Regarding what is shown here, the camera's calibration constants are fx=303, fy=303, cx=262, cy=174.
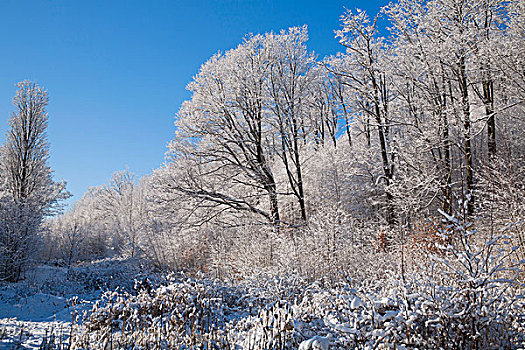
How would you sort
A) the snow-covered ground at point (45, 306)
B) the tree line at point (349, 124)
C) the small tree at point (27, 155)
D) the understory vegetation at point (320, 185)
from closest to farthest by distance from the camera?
the snow-covered ground at point (45, 306) → the understory vegetation at point (320, 185) → the tree line at point (349, 124) → the small tree at point (27, 155)

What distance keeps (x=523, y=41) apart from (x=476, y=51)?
1.13 metres

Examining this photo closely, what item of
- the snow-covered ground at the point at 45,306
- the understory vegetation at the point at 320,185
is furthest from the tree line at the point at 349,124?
the snow-covered ground at the point at 45,306

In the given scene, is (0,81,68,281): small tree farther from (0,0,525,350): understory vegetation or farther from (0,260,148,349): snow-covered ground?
(0,260,148,349): snow-covered ground

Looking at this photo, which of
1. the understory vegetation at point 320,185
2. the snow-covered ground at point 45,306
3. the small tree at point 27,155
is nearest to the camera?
the snow-covered ground at point 45,306

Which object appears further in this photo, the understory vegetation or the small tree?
the small tree

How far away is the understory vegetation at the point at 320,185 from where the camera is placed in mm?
4820

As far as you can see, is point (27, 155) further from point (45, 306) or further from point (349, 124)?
point (349, 124)

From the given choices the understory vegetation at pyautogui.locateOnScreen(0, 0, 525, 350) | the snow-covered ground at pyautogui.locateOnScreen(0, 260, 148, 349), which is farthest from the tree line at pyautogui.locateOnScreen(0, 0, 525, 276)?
the snow-covered ground at pyautogui.locateOnScreen(0, 260, 148, 349)

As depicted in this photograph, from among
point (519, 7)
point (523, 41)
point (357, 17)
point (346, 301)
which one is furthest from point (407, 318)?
point (357, 17)

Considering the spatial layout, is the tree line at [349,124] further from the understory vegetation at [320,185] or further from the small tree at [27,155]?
the small tree at [27,155]

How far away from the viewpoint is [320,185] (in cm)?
1636

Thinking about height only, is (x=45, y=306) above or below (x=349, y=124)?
below

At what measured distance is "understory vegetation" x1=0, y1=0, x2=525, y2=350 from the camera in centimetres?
482

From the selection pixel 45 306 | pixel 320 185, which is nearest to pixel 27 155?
pixel 45 306
